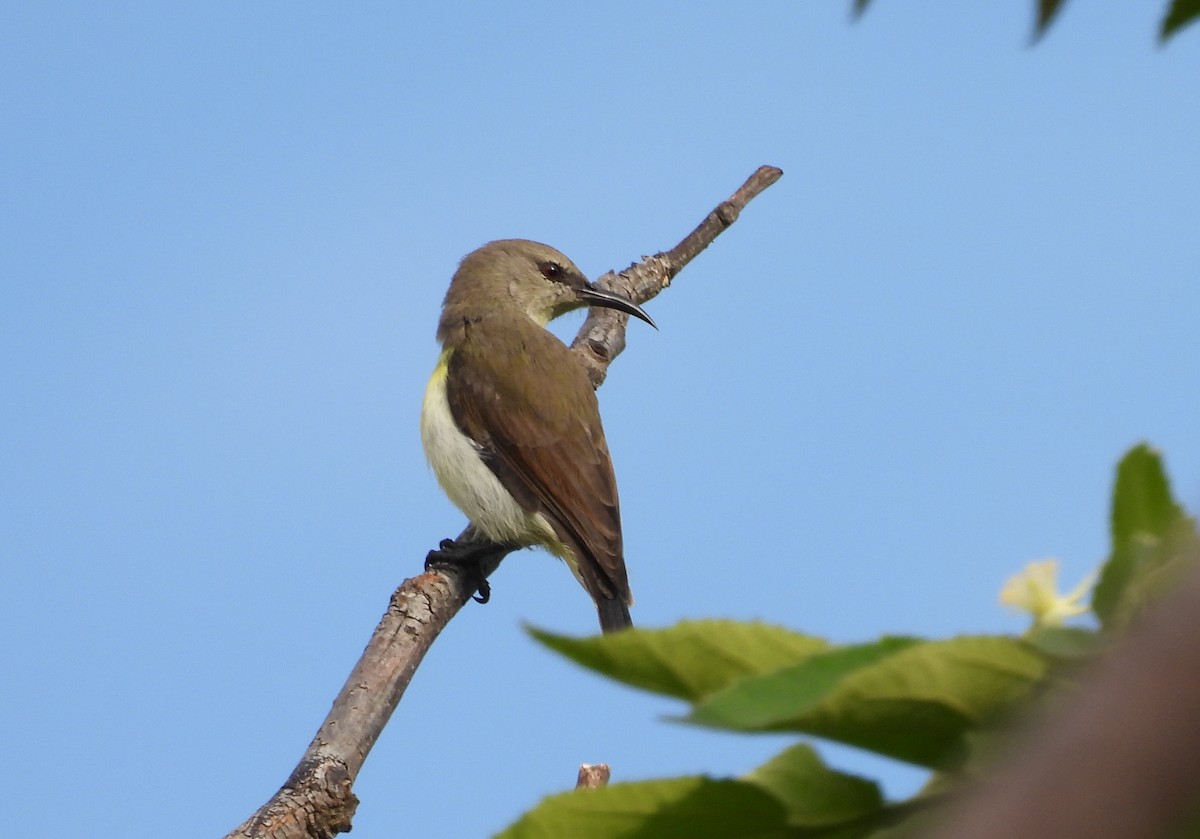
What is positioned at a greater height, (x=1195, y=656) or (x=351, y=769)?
(x=351, y=769)

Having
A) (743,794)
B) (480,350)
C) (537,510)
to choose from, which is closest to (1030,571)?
(743,794)

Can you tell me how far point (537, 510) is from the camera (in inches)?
301

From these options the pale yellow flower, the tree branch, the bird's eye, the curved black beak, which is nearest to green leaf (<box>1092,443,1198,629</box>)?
the pale yellow flower

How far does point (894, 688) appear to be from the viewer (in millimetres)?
739

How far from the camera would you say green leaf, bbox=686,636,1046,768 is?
0.71m

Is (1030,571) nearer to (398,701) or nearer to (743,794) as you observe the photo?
(743,794)

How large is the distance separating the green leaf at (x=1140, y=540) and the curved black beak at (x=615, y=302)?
815 centimetres

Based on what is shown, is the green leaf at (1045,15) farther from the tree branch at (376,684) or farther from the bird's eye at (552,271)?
the bird's eye at (552,271)

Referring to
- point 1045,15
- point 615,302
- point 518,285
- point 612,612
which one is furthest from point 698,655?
point 518,285

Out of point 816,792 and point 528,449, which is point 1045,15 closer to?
point 816,792

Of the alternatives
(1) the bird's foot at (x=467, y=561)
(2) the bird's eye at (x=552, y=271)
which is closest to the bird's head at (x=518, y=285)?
(2) the bird's eye at (x=552, y=271)

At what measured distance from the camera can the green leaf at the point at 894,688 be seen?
712mm

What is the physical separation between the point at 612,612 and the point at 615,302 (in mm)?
2586

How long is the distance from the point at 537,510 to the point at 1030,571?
6.63m
